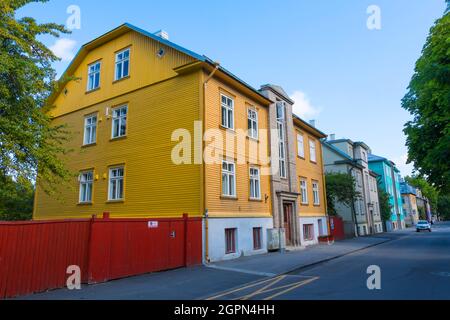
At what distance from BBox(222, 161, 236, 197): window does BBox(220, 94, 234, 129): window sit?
6.78 ft

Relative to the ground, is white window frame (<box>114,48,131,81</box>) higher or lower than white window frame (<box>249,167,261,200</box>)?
higher

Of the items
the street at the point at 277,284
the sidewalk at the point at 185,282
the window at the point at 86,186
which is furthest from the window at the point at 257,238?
the window at the point at 86,186

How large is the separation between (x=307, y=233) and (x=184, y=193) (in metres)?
12.7

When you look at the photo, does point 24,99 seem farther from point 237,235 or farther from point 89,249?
point 237,235

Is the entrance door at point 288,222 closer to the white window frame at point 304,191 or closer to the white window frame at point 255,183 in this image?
the white window frame at point 304,191

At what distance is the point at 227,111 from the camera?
17.9 m

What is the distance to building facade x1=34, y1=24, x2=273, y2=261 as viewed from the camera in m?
15.6

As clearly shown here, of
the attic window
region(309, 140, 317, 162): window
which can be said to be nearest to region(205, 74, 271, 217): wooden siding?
the attic window

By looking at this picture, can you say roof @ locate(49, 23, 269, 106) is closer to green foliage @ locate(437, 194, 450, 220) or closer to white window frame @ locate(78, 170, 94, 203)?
white window frame @ locate(78, 170, 94, 203)

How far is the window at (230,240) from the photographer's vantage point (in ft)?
51.9

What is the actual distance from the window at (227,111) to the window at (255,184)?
3098 mm

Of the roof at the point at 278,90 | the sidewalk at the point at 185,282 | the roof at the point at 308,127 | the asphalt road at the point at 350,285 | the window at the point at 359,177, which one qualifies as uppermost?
the roof at the point at 278,90

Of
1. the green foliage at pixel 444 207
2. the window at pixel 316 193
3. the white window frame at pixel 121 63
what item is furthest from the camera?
the green foliage at pixel 444 207

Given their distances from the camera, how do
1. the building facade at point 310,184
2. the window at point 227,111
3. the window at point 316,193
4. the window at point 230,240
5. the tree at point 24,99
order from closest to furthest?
the tree at point 24,99, the window at point 230,240, the window at point 227,111, the building facade at point 310,184, the window at point 316,193
